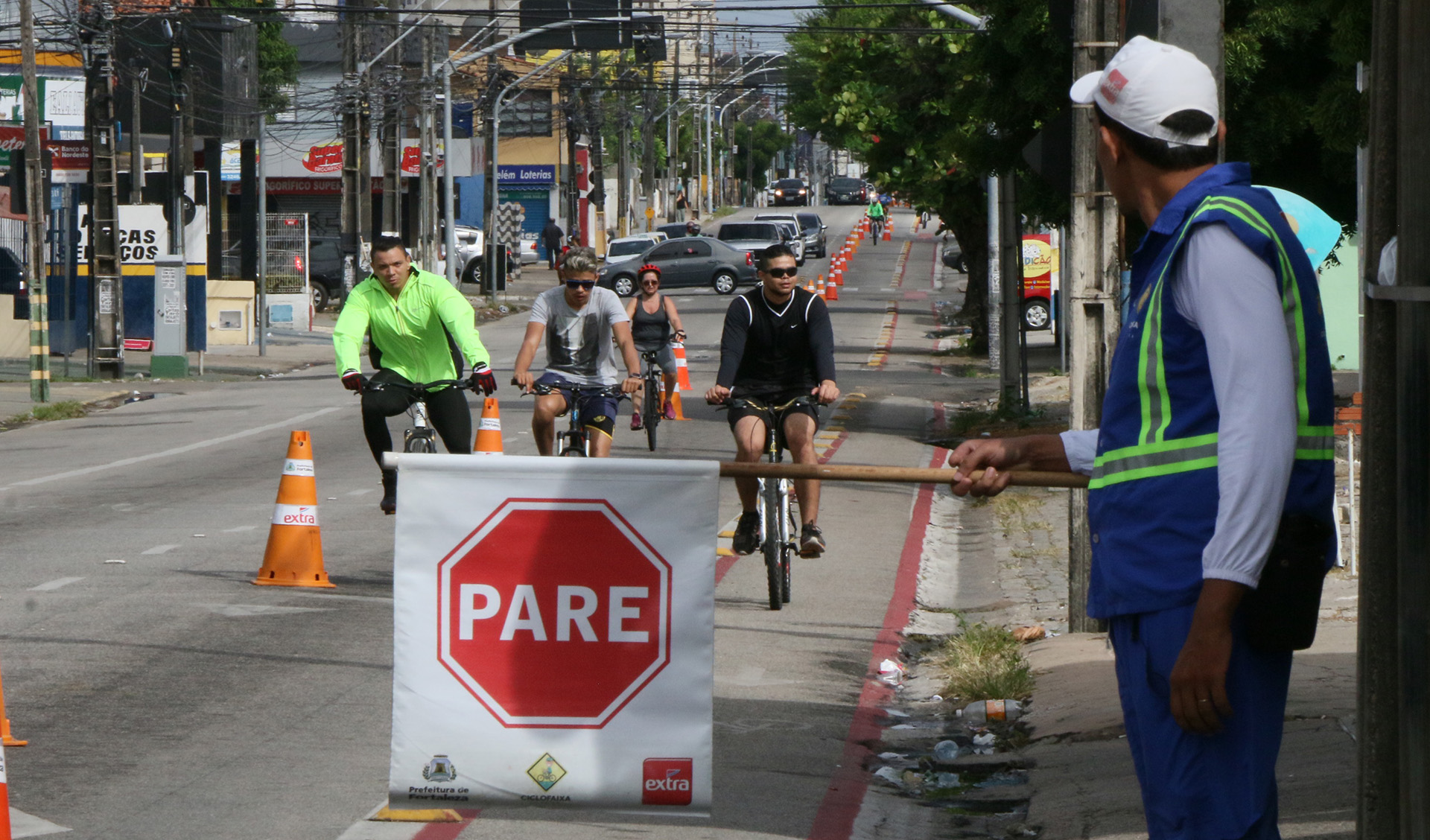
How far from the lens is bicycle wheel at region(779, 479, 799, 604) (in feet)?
32.6

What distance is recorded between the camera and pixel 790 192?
3994 inches

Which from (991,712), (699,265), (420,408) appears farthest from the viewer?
(699,265)

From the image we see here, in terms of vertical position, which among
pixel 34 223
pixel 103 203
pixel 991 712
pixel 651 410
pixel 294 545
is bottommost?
pixel 991 712

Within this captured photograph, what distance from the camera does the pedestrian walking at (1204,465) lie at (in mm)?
3064

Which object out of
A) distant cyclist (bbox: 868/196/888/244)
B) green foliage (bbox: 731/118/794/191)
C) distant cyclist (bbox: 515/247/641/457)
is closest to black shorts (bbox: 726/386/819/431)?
distant cyclist (bbox: 515/247/641/457)

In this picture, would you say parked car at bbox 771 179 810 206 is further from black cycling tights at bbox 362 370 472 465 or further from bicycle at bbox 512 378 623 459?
black cycling tights at bbox 362 370 472 465

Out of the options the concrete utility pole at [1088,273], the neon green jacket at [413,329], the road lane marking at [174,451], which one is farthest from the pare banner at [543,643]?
the road lane marking at [174,451]

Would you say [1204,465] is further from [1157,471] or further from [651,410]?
[651,410]

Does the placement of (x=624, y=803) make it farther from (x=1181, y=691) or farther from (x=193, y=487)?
(x=193, y=487)

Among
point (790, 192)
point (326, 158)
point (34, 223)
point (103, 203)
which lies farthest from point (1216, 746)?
point (790, 192)

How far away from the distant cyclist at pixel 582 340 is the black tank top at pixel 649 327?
6.88 metres

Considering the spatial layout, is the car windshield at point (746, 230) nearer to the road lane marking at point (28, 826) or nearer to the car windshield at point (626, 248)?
the car windshield at point (626, 248)

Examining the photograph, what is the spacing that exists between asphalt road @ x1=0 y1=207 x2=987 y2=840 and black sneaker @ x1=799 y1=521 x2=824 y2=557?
0.36 metres

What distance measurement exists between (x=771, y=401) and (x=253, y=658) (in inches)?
130
